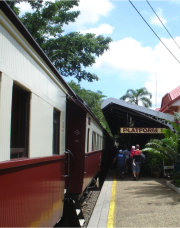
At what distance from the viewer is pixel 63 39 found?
22844 millimetres

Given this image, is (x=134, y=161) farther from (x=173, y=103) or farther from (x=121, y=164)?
(x=173, y=103)

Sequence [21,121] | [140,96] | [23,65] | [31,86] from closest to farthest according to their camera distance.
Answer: [23,65] < [21,121] < [31,86] < [140,96]

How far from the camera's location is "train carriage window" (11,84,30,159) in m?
3.54

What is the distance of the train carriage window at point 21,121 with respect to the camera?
3.54 m

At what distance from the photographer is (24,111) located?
3.72 meters

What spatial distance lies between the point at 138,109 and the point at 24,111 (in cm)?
1334

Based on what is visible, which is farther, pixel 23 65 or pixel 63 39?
pixel 63 39

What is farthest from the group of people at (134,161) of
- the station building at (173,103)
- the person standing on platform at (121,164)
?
the station building at (173,103)

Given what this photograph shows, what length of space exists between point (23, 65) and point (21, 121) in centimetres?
62

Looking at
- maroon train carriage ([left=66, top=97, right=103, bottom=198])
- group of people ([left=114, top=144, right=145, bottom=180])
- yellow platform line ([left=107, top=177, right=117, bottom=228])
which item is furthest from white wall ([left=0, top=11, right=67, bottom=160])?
group of people ([left=114, top=144, right=145, bottom=180])

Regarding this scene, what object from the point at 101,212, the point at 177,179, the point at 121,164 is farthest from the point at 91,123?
the point at 121,164

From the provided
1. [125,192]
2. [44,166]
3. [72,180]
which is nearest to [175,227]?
[72,180]

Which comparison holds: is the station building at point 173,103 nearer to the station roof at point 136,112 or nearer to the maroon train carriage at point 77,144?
the station roof at point 136,112

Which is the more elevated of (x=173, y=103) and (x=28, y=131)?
(x=173, y=103)
